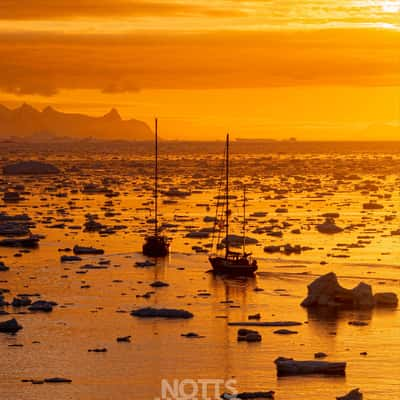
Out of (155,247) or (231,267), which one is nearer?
(231,267)

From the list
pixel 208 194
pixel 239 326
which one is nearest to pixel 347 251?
pixel 239 326

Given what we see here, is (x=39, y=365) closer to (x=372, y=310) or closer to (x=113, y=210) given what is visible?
(x=372, y=310)

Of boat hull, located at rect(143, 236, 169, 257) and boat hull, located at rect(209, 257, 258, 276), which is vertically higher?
boat hull, located at rect(143, 236, 169, 257)

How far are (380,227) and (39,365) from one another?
35.6 metres

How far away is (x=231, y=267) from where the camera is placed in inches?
1761

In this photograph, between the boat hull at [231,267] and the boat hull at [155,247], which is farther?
the boat hull at [155,247]

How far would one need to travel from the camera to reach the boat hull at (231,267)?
1747 inches

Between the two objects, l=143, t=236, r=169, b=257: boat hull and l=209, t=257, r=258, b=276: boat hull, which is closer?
l=209, t=257, r=258, b=276: boat hull

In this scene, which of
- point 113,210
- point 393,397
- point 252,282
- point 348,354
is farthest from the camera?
point 113,210

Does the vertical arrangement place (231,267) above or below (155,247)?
below

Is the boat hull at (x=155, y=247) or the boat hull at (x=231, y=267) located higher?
the boat hull at (x=155, y=247)

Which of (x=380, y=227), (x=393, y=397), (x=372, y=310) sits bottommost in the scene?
(x=393, y=397)

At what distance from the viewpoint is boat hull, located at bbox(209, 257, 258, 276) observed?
146 ft

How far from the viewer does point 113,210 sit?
7325cm
